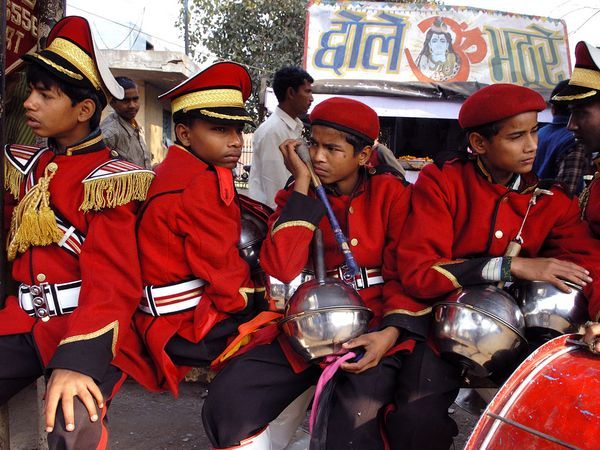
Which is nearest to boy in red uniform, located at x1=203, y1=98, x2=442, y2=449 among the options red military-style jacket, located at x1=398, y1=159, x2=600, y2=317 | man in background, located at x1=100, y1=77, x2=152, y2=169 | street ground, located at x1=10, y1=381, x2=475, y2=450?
red military-style jacket, located at x1=398, y1=159, x2=600, y2=317

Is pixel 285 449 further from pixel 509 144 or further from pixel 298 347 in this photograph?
pixel 509 144

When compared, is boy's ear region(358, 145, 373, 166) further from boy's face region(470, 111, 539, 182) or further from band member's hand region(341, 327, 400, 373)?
band member's hand region(341, 327, 400, 373)

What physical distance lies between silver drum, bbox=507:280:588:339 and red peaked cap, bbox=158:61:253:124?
1412 mm

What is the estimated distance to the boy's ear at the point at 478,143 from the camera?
2.60 metres

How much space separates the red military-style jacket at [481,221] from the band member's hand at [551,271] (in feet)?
0.53

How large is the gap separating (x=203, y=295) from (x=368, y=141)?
1.01 metres

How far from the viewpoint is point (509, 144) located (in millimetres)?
2502

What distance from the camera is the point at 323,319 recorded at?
7.21 ft

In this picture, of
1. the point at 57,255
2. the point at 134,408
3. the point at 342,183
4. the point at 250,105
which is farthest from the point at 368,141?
the point at 250,105

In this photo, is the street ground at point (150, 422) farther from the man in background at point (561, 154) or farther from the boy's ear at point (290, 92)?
the boy's ear at point (290, 92)

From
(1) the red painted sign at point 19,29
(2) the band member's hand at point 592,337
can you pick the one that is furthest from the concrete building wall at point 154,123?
(2) the band member's hand at point 592,337

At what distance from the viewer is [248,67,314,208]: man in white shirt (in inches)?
185

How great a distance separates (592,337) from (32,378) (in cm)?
218

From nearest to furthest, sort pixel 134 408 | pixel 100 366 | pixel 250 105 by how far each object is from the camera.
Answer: pixel 100 366, pixel 134 408, pixel 250 105
